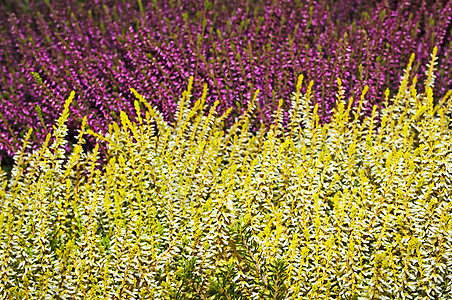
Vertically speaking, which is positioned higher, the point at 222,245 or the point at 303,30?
the point at 303,30

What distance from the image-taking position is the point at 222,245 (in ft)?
7.62

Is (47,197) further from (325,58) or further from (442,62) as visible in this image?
(442,62)

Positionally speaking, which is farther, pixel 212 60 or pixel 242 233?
pixel 212 60

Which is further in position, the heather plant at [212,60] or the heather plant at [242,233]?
the heather plant at [212,60]

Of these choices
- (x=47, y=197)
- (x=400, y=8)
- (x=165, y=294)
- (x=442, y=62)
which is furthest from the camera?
(x=400, y=8)

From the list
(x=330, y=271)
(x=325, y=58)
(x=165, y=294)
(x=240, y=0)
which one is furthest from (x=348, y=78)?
(x=165, y=294)

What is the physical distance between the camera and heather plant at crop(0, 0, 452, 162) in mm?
3361

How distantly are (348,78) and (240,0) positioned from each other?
4.33 feet

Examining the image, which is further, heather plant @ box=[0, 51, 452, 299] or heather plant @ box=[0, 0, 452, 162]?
heather plant @ box=[0, 0, 452, 162]

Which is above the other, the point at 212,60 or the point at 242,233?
the point at 212,60

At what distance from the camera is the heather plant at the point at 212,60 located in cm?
336

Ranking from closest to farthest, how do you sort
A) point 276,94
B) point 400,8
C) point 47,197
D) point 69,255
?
point 69,255, point 47,197, point 276,94, point 400,8

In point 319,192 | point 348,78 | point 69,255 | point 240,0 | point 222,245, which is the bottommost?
point 69,255

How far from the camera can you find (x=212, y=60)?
11.1 ft
